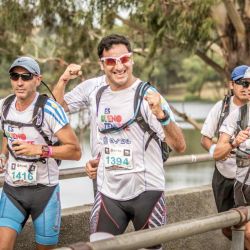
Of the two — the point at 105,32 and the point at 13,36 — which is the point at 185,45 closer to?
the point at 105,32

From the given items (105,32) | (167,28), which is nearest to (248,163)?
(167,28)

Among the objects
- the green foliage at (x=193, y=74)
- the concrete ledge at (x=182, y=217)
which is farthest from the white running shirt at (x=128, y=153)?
the green foliage at (x=193, y=74)

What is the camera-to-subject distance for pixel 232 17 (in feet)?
42.0

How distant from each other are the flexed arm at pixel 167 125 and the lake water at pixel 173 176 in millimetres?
12284

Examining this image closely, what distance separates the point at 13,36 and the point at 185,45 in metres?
5.68

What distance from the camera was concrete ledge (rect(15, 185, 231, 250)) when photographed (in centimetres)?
503

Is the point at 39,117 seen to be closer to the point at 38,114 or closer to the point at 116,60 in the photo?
the point at 38,114

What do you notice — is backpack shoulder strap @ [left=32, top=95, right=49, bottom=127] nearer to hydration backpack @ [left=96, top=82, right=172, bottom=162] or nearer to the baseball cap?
the baseball cap

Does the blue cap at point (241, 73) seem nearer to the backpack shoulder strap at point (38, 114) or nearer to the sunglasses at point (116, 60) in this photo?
the sunglasses at point (116, 60)

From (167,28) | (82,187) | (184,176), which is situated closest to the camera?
(167,28)

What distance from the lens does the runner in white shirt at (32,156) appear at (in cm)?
394

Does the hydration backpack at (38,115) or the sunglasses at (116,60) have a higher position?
the sunglasses at (116,60)

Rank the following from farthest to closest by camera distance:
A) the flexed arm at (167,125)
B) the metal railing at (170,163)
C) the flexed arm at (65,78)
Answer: the metal railing at (170,163), the flexed arm at (65,78), the flexed arm at (167,125)

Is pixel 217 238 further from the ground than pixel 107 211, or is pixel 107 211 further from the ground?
pixel 107 211
